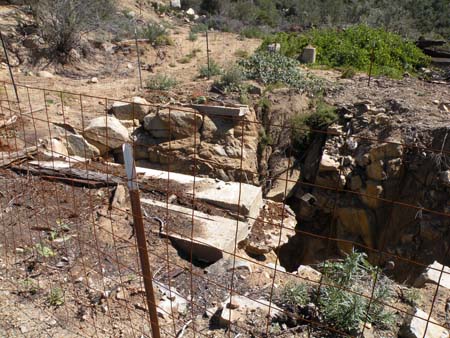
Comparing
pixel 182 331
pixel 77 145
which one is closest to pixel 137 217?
pixel 182 331

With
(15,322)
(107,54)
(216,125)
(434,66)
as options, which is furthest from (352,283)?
(107,54)

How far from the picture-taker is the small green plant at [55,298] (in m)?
3.56

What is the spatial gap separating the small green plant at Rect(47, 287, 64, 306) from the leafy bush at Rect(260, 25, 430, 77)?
947 cm

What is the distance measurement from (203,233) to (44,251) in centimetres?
179

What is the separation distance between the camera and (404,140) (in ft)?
24.9

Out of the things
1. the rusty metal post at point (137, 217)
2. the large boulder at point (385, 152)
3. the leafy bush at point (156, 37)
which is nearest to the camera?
the rusty metal post at point (137, 217)

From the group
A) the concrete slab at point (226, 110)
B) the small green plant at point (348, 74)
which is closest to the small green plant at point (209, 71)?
the concrete slab at point (226, 110)

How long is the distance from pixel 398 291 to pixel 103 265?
9.33ft

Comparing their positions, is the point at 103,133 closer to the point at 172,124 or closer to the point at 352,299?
the point at 172,124

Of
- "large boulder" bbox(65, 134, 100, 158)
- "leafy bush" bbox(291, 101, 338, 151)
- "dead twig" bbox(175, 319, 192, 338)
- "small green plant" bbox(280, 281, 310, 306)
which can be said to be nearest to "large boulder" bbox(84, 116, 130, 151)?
"large boulder" bbox(65, 134, 100, 158)

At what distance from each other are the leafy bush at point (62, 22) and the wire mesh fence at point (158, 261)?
5165mm

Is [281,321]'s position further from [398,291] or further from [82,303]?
[82,303]

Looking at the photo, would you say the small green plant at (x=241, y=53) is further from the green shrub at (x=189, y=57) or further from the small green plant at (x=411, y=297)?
the small green plant at (x=411, y=297)

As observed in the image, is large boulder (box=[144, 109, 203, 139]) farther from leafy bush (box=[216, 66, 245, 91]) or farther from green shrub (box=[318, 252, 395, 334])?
green shrub (box=[318, 252, 395, 334])
